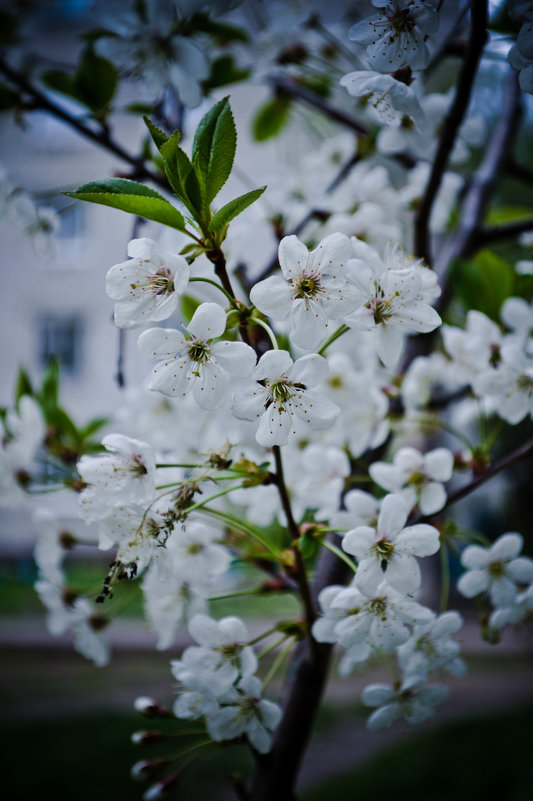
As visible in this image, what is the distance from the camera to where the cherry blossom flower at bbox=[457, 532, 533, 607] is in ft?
2.58

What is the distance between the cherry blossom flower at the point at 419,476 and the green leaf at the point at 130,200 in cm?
42

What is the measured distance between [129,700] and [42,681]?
84 cm

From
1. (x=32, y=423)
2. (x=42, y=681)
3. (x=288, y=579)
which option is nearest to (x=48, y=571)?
(x=32, y=423)

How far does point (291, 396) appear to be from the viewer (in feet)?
1.87

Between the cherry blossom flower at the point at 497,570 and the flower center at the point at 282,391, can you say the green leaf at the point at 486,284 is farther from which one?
the flower center at the point at 282,391

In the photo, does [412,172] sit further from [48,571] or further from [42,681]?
[42,681]

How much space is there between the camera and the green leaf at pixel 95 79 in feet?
2.98

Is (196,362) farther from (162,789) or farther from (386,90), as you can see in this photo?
(162,789)

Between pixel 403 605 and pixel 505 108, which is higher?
pixel 505 108

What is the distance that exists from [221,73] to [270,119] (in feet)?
1.43

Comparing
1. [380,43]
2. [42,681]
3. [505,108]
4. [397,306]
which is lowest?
[42,681]

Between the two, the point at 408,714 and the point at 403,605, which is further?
the point at 408,714

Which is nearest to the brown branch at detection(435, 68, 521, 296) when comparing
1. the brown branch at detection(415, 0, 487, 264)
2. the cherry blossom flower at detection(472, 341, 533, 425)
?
the brown branch at detection(415, 0, 487, 264)

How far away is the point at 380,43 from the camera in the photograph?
0.64 m
